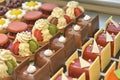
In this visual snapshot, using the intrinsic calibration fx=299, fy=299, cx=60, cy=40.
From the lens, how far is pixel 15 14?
228 centimetres

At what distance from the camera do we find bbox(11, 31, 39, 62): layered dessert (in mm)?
1805

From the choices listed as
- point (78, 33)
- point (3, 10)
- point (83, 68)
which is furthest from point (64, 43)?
point (3, 10)

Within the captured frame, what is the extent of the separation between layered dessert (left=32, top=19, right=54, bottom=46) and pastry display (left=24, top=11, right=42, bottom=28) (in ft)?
0.81

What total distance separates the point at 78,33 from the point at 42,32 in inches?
9.2

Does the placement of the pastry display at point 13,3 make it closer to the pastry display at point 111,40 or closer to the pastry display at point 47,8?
the pastry display at point 47,8

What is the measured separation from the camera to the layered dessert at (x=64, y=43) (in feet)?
5.85

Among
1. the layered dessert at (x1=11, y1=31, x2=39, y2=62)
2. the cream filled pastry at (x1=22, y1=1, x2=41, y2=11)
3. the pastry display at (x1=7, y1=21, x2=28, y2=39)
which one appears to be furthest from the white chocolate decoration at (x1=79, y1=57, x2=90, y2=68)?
the cream filled pastry at (x1=22, y1=1, x2=41, y2=11)

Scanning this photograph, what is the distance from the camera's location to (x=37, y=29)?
1.93m

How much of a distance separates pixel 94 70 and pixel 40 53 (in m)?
0.34

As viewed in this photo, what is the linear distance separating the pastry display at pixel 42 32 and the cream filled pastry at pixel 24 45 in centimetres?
11

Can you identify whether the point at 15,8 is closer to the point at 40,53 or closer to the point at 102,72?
the point at 40,53

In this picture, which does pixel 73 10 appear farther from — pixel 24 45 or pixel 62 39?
pixel 24 45

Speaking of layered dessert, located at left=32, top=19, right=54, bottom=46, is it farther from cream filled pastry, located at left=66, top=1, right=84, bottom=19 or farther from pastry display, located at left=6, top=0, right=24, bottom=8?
pastry display, located at left=6, top=0, right=24, bottom=8

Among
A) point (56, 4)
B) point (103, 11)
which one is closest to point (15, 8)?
point (56, 4)
